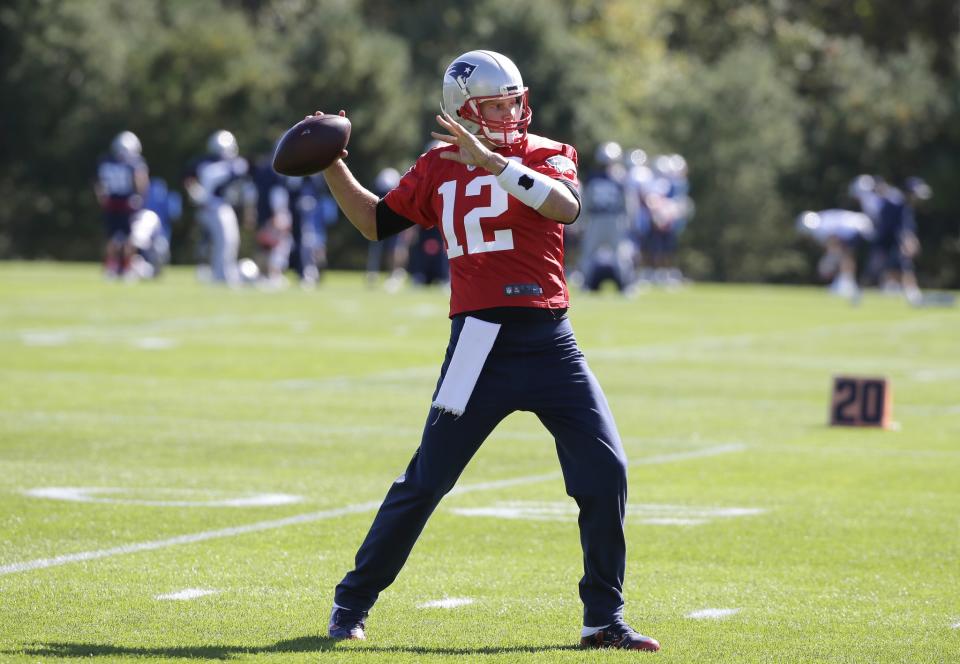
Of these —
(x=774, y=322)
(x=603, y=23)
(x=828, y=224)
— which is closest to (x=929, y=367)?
(x=774, y=322)

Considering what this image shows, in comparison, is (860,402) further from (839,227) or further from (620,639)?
(839,227)

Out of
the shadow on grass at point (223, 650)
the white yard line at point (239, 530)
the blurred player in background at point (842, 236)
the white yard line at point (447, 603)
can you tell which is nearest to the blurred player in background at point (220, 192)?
the blurred player in background at point (842, 236)

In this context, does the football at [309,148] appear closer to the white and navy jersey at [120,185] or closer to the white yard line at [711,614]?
the white yard line at [711,614]

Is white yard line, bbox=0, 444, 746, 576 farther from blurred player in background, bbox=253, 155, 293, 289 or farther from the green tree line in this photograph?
the green tree line

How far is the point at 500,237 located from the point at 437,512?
3.03 meters

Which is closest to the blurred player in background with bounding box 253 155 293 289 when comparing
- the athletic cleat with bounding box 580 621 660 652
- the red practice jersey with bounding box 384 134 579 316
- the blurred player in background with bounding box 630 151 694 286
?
the blurred player in background with bounding box 630 151 694 286

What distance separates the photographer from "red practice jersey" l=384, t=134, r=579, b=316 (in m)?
6.04

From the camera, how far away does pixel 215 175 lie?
28.7 metres

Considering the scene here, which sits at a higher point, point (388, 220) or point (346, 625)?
point (388, 220)

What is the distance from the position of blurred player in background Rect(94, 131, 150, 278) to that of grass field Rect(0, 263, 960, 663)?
1086cm

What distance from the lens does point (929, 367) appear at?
18344 millimetres

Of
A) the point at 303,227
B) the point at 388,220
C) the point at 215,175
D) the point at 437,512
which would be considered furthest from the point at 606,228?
the point at 388,220

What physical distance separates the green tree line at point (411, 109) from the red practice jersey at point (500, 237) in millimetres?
41253

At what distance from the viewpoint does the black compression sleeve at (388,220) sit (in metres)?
6.34
